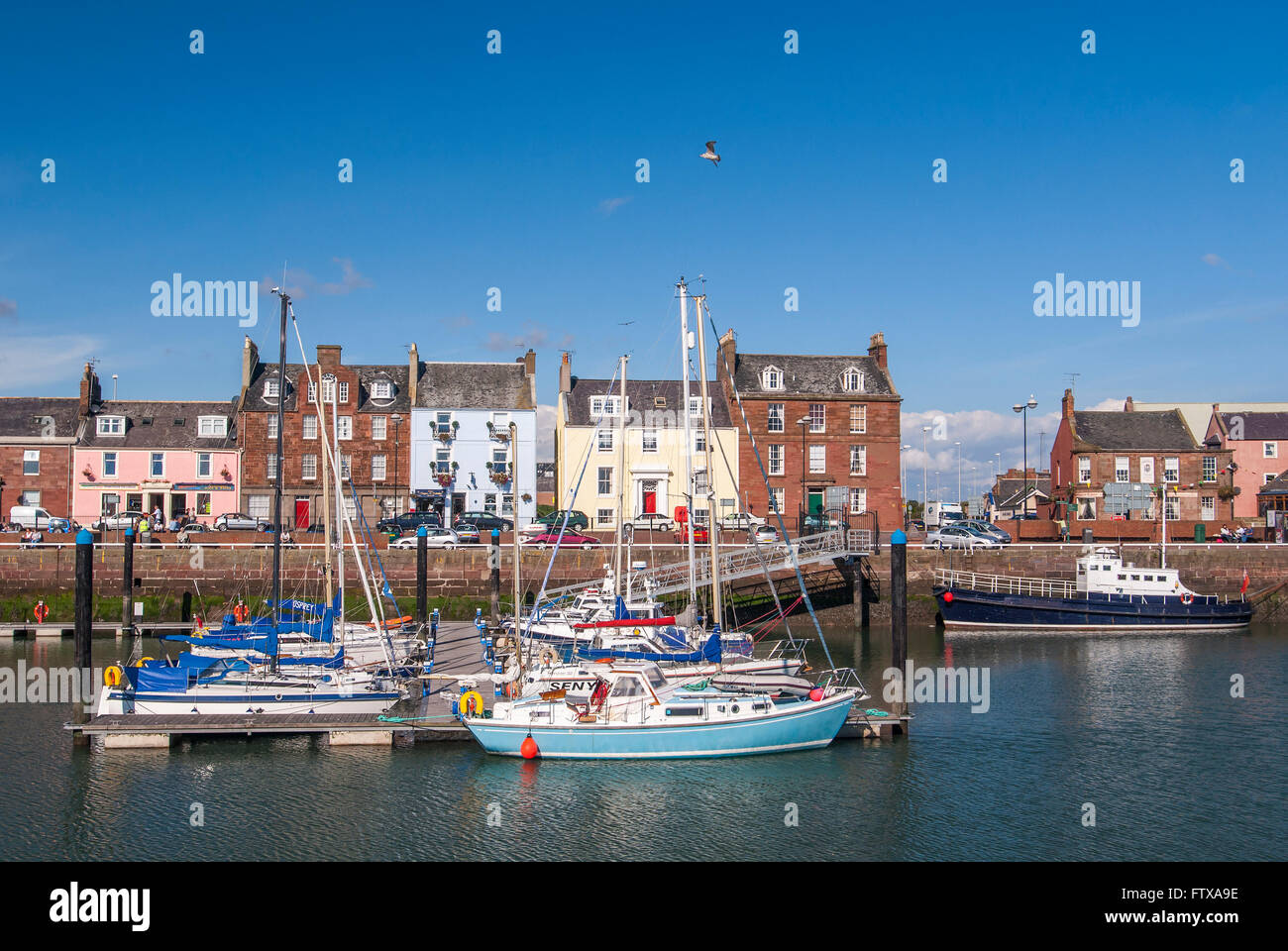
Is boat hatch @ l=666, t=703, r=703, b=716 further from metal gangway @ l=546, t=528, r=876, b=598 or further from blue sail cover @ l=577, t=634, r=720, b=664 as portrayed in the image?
metal gangway @ l=546, t=528, r=876, b=598

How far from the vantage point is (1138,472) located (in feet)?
219

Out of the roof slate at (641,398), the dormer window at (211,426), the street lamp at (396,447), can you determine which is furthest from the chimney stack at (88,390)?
the roof slate at (641,398)

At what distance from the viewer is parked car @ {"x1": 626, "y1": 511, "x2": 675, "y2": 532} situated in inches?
2008

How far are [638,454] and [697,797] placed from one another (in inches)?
1532

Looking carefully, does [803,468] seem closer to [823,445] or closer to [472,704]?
[823,445]

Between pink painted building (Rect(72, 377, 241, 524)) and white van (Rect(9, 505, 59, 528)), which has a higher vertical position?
pink painted building (Rect(72, 377, 241, 524))

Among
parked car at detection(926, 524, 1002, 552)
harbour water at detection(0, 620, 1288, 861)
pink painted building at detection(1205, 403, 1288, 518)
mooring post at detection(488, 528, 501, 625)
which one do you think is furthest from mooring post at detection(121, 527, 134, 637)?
pink painted building at detection(1205, 403, 1288, 518)

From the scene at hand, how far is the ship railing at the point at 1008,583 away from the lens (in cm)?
4806

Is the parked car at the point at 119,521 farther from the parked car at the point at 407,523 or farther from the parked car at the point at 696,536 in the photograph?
the parked car at the point at 696,536

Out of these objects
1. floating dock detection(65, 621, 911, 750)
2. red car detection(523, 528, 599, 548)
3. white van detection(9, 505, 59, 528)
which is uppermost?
white van detection(9, 505, 59, 528)

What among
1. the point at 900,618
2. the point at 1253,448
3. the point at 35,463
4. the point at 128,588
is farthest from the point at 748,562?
the point at 1253,448

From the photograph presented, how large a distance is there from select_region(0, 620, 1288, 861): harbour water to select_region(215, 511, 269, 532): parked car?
23408 millimetres
